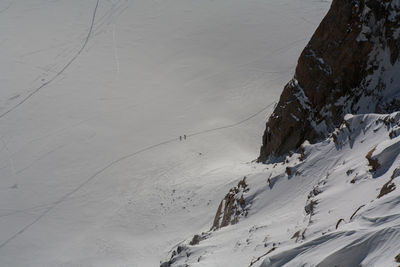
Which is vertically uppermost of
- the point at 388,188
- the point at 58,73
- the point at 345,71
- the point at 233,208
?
the point at 58,73

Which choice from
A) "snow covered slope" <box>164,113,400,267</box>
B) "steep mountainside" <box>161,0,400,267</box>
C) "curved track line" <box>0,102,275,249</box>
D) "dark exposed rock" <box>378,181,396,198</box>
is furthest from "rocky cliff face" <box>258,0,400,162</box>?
"curved track line" <box>0,102,275,249</box>

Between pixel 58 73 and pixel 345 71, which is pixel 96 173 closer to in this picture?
pixel 58 73

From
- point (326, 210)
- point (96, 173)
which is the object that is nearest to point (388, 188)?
point (326, 210)

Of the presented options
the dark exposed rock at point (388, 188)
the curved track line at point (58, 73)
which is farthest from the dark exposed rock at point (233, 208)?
the curved track line at point (58, 73)

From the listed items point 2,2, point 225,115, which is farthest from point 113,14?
point 225,115

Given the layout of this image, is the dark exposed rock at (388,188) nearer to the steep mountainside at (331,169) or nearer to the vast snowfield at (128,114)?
the steep mountainside at (331,169)

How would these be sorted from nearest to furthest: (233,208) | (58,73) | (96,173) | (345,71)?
(233,208)
(345,71)
(96,173)
(58,73)
